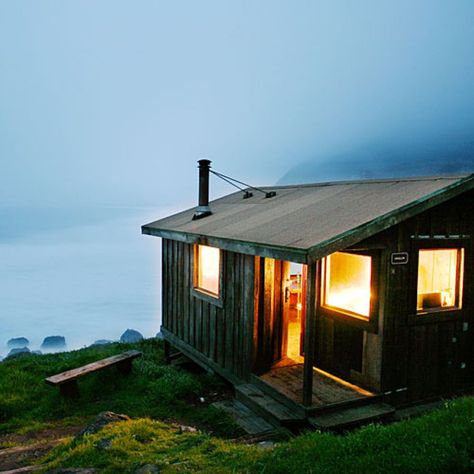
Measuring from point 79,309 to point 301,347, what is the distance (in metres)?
131

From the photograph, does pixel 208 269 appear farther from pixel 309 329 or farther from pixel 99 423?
pixel 99 423

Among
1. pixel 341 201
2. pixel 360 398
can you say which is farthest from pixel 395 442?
pixel 341 201

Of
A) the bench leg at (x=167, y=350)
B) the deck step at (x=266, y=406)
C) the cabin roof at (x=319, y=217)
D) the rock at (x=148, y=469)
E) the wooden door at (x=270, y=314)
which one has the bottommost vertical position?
the bench leg at (x=167, y=350)

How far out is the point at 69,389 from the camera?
27.1 feet

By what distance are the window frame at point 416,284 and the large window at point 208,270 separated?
11.8ft

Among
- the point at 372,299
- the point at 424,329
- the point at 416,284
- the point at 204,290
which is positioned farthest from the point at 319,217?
the point at 204,290

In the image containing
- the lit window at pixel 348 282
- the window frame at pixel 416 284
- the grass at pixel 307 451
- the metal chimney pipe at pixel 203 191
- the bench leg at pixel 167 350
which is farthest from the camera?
the bench leg at pixel 167 350

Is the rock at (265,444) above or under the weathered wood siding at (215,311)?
under

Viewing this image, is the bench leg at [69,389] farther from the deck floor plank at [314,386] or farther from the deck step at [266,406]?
the deck floor plank at [314,386]

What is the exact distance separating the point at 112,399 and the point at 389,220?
592 centimetres

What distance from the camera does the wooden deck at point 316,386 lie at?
637 centimetres

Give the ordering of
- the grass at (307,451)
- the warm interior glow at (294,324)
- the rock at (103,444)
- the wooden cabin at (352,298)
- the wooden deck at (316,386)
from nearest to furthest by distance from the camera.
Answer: the grass at (307,451) < the rock at (103,444) < the wooden cabin at (352,298) < the wooden deck at (316,386) < the warm interior glow at (294,324)

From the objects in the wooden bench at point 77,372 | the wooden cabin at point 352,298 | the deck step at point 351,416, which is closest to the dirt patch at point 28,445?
the wooden bench at point 77,372

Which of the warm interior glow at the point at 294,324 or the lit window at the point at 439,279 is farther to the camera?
the warm interior glow at the point at 294,324
